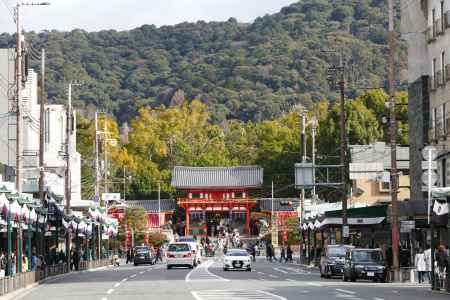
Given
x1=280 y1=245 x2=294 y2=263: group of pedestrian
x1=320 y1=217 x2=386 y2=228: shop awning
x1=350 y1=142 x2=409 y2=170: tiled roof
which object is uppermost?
x1=350 y1=142 x2=409 y2=170: tiled roof

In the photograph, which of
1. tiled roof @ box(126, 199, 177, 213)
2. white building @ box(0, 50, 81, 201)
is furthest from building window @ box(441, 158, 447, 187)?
tiled roof @ box(126, 199, 177, 213)

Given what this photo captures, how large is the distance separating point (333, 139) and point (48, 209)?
5290cm

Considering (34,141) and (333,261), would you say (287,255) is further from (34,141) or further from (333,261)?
(333,261)

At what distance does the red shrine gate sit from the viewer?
136m

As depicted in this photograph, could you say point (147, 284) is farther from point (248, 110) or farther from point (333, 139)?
point (248, 110)

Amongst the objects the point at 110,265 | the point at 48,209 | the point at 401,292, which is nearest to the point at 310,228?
the point at 110,265

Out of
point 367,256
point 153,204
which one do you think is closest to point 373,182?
point 367,256

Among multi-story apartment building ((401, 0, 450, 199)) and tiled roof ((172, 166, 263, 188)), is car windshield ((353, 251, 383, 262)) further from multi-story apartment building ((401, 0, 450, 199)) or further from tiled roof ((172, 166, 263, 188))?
tiled roof ((172, 166, 263, 188))

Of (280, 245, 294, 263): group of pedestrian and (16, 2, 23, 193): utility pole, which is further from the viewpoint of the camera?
(280, 245, 294, 263): group of pedestrian

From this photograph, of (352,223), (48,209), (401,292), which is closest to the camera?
(401,292)

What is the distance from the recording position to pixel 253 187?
440 ft

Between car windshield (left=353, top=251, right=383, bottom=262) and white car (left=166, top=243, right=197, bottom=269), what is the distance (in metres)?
22.1

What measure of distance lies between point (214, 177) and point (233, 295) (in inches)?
4076

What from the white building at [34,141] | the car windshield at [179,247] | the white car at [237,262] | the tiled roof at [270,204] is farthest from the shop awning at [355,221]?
the tiled roof at [270,204]
